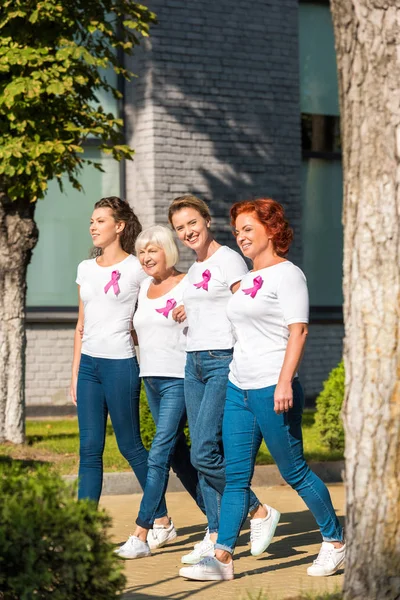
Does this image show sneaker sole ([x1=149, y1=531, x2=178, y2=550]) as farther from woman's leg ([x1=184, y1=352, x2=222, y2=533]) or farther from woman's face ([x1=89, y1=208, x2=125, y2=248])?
woman's face ([x1=89, y1=208, x2=125, y2=248])

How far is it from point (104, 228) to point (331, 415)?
5473 mm

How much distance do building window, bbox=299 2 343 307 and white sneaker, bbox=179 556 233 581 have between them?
1209 centimetres

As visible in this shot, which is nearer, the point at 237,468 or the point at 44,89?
the point at 237,468

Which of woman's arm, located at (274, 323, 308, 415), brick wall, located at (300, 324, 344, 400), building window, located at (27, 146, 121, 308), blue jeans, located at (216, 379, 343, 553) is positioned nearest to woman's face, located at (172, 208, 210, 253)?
blue jeans, located at (216, 379, 343, 553)

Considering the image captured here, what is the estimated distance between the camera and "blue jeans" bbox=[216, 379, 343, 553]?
6652 millimetres

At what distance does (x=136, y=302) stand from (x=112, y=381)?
535 mm

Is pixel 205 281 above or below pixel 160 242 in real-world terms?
below

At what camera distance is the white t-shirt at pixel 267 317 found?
658 cm

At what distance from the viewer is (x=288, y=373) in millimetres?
6445

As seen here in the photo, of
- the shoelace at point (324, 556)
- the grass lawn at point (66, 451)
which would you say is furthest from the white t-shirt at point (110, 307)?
the grass lawn at point (66, 451)

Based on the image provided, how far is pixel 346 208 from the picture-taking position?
16.4ft

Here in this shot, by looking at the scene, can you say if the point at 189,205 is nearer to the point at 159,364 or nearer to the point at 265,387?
the point at 159,364

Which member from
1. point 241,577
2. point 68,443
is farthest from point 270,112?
point 241,577

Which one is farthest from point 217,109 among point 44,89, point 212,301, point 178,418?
point 212,301
